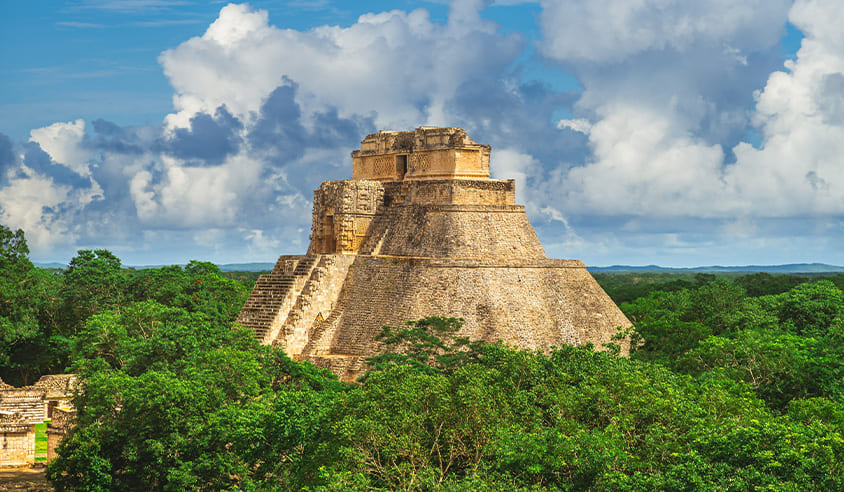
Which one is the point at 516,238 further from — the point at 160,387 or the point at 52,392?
the point at 52,392

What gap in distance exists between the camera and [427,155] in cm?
3478

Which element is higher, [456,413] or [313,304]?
[313,304]

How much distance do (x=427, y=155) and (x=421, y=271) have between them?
5624 mm

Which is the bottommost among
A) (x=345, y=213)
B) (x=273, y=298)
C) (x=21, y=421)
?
(x=21, y=421)

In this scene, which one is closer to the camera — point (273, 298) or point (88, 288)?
point (273, 298)

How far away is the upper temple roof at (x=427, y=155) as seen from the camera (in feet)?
113

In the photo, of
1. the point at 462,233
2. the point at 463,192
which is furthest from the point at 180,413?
the point at 463,192

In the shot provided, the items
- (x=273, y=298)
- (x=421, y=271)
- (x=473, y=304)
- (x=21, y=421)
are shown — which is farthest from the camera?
(x=21, y=421)

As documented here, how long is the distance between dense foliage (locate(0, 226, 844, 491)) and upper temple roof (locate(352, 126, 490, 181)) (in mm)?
7692

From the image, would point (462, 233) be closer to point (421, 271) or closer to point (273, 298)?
point (421, 271)

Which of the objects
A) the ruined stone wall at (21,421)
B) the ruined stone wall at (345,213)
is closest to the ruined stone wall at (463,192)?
the ruined stone wall at (345,213)

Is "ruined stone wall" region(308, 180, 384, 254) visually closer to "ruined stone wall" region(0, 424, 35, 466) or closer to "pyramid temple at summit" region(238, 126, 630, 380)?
"pyramid temple at summit" region(238, 126, 630, 380)

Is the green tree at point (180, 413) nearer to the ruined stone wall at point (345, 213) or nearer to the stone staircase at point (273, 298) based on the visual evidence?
the stone staircase at point (273, 298)

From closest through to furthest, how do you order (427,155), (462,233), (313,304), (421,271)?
(421,271) → (313,304) → (462,233) → (427,155)
